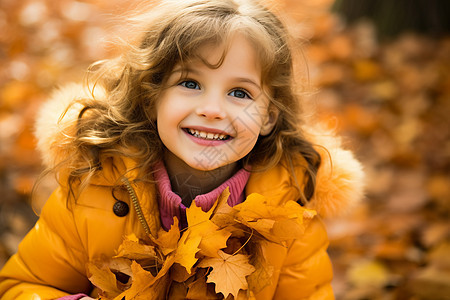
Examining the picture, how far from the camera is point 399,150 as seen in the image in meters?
2.96

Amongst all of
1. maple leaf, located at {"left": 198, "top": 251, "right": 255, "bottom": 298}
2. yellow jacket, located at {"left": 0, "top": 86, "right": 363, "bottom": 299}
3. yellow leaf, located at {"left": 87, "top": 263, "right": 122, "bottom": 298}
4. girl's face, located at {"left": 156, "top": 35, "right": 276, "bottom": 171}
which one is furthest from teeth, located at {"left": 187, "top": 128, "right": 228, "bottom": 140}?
yellow leaf, located at {"left": 87, "top": 263, "right": 122, "bottom": 298}

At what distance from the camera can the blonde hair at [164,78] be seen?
4.84 ft

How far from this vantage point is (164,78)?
5.08 ft

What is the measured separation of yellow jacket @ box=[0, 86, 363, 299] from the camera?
1.56 m

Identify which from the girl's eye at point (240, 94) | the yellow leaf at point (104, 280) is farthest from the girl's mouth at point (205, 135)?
the yellow leaf at point (104, 280)

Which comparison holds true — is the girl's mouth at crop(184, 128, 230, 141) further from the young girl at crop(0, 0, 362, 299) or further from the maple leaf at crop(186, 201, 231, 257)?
the maple leaf at crop(186, 201, 231, 257)

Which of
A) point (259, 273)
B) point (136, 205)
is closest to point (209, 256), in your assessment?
point (259, 273)

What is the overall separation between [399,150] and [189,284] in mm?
1961

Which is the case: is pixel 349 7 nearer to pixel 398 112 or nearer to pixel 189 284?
pixel 398 112

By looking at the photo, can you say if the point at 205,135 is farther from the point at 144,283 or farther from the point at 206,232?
the point at 144,283

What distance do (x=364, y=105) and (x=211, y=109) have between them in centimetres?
224

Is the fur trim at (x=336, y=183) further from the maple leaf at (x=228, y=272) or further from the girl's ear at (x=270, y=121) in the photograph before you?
the maple leaf at (x=228, y=272)

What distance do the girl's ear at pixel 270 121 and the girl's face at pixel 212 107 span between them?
0.13 meters

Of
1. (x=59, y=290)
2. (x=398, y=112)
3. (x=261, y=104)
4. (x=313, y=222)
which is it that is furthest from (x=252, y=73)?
(x=398, y=112)
